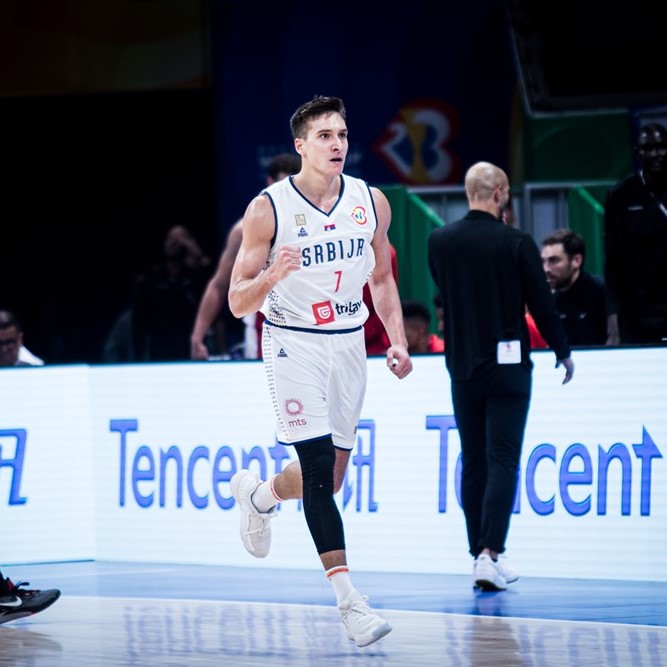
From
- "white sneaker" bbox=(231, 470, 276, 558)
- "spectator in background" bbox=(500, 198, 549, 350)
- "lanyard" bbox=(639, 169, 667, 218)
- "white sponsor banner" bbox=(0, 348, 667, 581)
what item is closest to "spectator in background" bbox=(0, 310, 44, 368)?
"white sponsor banner" bbox=(0, 348, 667, 581)

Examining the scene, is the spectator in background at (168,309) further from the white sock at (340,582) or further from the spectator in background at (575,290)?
the white sock at (340,582)

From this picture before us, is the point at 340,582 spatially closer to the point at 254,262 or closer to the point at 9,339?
the point at 254,262

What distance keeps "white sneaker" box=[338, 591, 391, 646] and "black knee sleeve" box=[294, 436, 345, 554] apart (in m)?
0.26

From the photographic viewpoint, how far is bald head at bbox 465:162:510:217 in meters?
9.02

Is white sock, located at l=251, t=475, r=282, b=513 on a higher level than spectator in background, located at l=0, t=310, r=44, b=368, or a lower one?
lower

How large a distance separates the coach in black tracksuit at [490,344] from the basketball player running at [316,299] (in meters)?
1.41

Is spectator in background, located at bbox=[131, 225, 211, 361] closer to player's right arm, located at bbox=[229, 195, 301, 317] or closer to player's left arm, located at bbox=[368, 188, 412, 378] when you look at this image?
player's left arm, located at bbox=[368, 188, 412, 378]

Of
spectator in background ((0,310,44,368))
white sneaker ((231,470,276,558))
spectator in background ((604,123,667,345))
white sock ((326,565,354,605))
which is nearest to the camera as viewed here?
white sock ((326,565,354,605))

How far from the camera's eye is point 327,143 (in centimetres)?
737

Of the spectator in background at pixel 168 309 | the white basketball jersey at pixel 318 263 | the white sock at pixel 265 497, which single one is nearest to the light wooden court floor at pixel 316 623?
the white sock at pixel 265 497

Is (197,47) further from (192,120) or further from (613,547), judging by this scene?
(613,547)

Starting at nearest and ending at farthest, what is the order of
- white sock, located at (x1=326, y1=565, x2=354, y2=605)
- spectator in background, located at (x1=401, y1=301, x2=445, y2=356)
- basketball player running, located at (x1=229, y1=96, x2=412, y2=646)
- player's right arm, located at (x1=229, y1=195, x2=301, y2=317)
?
white sock, located at (x1=326, y1=565, x2=354, y2=605), player's right arm, located at (x1=229, y1=195, x2=301, y2=317), basketball player running, located at (x1=229, y1=96, x2=412, y2=646), spectator in background, located at (x1=401, y1=301, x2=445, y2=356)

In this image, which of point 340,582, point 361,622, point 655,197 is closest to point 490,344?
point 655,197

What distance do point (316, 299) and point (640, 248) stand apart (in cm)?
304
